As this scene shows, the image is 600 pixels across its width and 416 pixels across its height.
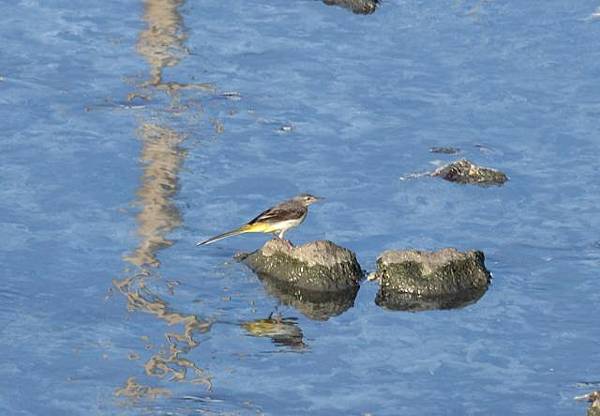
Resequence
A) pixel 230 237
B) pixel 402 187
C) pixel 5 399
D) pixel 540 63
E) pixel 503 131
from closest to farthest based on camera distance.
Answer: pixel 5 399 < pixel 230 237 < pixel 402 187 < pixel 503 131 < pixel 540 63

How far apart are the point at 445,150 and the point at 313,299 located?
4395mm

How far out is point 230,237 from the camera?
18.0 meters

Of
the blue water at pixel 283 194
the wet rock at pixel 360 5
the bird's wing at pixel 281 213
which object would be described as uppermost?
the bird's wing at pixel 281 213

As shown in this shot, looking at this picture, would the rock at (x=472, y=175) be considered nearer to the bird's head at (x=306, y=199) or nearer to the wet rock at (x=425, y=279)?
the bird's head at (x=306, y=199)

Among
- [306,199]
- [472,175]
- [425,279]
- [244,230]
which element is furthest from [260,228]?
[472,175]

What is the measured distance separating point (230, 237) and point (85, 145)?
9.51ft

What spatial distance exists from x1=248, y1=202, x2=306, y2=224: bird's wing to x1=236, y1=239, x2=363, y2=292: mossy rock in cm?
56

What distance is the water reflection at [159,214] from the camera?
584 inches

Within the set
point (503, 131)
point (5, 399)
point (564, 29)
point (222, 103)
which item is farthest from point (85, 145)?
point (564, 29)

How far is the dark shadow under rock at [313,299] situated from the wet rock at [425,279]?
300 millimetres

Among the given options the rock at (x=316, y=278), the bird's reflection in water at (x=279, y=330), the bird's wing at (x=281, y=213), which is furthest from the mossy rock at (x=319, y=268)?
the bird's reflection in water at (x=279, y=330)

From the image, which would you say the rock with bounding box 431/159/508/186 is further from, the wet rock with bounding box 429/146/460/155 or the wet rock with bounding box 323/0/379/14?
the wet rock with bounding box 323/0/379/14

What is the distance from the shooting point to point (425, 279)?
16.7 metres

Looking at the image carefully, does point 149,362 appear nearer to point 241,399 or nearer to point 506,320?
point 241,399
